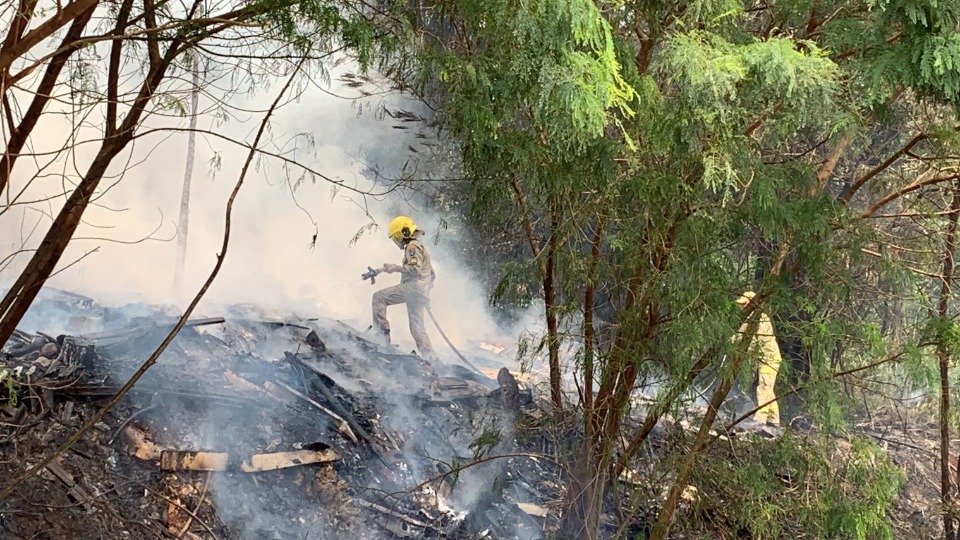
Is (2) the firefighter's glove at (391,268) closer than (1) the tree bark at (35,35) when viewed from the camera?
No

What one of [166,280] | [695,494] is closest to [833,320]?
[695,494]

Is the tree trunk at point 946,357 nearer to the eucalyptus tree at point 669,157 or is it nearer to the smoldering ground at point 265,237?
the eucalyptus tree at point 669,157

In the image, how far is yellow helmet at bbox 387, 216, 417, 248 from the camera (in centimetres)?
473

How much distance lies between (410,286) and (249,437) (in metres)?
1.56

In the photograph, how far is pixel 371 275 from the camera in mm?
4645

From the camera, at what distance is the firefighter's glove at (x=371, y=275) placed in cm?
463

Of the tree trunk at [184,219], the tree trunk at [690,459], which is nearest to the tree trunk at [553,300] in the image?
the tree trunk at [690,459]

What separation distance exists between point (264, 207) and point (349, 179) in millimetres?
616

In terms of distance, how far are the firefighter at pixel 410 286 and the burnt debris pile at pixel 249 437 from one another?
21cm

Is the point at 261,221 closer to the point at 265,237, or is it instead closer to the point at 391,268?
the point at 265,237

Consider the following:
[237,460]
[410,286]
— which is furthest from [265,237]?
[237,460]

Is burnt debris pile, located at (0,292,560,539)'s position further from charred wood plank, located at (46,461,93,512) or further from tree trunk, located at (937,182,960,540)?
tree trunk, located at (937,182,960,540)

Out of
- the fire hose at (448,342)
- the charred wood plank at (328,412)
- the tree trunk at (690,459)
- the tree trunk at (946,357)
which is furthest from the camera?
the fire hose at (448,342)

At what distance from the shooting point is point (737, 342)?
2559 mm
